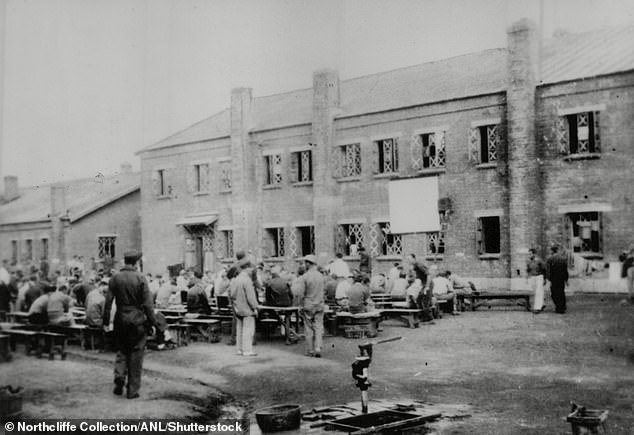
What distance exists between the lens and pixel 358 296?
1612cm

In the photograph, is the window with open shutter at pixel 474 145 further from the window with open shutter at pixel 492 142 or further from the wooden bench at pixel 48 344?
the wooden bench at pixel 48 344

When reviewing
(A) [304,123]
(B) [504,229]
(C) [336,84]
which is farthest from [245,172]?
(B) [504,229]

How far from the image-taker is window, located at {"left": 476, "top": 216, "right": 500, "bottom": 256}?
26109 mm

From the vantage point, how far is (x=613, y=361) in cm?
1220

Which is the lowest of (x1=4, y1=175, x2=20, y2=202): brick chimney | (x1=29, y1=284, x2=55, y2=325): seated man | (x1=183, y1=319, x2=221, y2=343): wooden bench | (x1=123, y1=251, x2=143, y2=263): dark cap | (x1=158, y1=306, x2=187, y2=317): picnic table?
(x1=183, y1=319, x2=221, y2=343): wooden bench

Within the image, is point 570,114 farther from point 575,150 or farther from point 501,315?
point 501,315

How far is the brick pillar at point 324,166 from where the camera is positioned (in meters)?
30.1

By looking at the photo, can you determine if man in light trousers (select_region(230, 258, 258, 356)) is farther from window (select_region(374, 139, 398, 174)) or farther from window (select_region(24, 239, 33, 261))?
window (select_region(24, 239, 33, 261))

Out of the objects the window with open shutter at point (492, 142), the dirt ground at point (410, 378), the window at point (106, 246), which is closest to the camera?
the dirt ground at point (410, 378)

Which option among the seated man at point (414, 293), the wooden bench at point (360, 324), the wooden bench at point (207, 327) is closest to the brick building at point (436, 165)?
the seated man at point (414, 293)

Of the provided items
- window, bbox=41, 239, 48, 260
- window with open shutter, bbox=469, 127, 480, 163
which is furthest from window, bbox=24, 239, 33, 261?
window with open shutter, bbox=469, 127, 480, 163

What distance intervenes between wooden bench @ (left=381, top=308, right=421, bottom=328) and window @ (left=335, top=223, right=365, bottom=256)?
11.6 metres

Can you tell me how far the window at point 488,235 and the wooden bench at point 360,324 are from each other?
11.0 meters

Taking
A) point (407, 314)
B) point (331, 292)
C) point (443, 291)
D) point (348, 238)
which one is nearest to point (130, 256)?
point (331, 292)
